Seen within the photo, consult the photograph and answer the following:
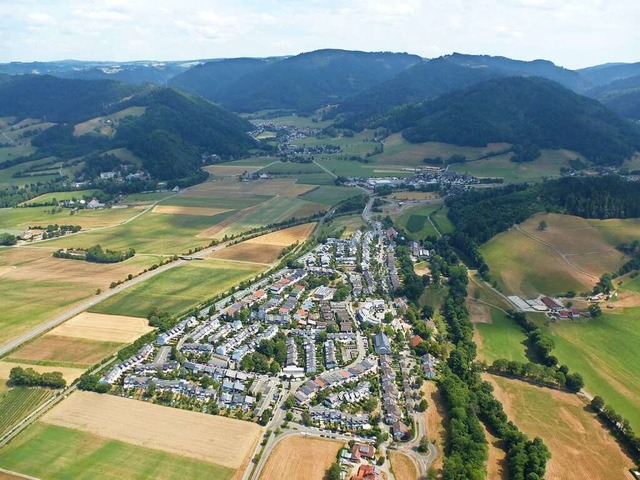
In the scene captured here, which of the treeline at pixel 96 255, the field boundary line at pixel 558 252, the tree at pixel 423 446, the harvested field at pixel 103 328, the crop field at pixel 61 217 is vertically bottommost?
the tree at pixel 423 446

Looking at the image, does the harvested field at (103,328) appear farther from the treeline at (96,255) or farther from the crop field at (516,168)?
the crop field at (516,168)

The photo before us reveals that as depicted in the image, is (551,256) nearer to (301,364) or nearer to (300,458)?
(301,364)

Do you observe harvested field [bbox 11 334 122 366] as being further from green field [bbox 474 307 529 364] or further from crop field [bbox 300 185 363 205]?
crop field [bbox 300 185 363 205]

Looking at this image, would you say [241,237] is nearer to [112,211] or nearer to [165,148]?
[112,211]

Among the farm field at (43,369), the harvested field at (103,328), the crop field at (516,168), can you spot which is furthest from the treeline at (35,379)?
the crop field at (516,168)

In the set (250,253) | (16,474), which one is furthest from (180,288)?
(16,474)

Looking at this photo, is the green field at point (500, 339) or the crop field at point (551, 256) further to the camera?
the crop field at point (551, 256)
